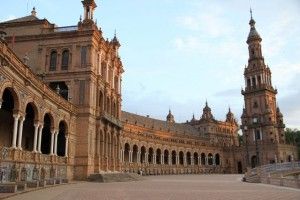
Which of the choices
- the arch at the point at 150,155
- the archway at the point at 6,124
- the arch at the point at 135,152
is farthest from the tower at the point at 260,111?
the archway at the point at 6,124

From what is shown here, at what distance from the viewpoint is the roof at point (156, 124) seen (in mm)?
89381

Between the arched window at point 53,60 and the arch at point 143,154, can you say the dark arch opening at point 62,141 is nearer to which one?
the arched window at point 53,60

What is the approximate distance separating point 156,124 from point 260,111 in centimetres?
2946

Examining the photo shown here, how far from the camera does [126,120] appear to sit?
83250 millimetres

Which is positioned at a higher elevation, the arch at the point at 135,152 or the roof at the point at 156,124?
the roof at the point at 156,124

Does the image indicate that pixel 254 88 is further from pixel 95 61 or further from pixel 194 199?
pixel 194 199

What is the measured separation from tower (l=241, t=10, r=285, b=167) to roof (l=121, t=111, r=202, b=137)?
71.2ft

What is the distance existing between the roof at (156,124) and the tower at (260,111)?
21698 millimetres

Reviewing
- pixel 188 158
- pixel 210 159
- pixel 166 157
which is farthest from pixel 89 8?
pixel 210 159

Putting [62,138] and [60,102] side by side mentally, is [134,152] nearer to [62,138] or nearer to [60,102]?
[62,138]

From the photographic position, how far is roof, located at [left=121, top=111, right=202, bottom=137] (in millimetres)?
89381

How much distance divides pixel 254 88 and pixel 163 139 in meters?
30.3

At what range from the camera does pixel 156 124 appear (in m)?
102

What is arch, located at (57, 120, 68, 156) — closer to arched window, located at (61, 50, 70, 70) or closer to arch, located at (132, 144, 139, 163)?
arched window, located at (61, 50, 70, 70)
